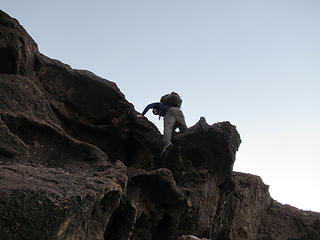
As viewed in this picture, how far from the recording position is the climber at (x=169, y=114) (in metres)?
13.7

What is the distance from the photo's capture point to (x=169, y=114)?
50.8 ft

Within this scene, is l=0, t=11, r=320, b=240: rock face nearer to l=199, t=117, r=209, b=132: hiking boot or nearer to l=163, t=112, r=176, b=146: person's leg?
l=199, t=117, r=209, b=132: hiking boot

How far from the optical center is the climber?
13709 millimetres

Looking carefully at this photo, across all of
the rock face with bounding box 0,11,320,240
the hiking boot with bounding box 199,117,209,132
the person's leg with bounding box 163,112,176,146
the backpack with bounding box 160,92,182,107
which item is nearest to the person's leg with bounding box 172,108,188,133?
the person's leg with bounding box 163,112,176,146

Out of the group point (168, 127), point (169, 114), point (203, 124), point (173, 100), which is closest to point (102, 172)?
point (203, 124)

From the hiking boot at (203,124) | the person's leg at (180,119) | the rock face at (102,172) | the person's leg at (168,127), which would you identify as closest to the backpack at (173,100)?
the person's leg at (180,119)

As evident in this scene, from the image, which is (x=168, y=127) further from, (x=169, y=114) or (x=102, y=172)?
(x=102, y=172)

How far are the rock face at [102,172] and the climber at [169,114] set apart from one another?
371mm

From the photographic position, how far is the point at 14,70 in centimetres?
1127

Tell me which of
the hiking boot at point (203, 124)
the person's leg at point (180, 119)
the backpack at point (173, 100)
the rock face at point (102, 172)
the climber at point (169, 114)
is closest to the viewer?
the rock face at point (102, 172)

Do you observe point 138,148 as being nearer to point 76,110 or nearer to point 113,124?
point 113,124

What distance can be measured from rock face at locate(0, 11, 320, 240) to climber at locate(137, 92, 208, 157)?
0.37 meters

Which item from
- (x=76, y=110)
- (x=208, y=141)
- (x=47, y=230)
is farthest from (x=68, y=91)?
(x=47, y=230)

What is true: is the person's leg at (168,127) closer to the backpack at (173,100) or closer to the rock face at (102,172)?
the rock face at (102,172)
